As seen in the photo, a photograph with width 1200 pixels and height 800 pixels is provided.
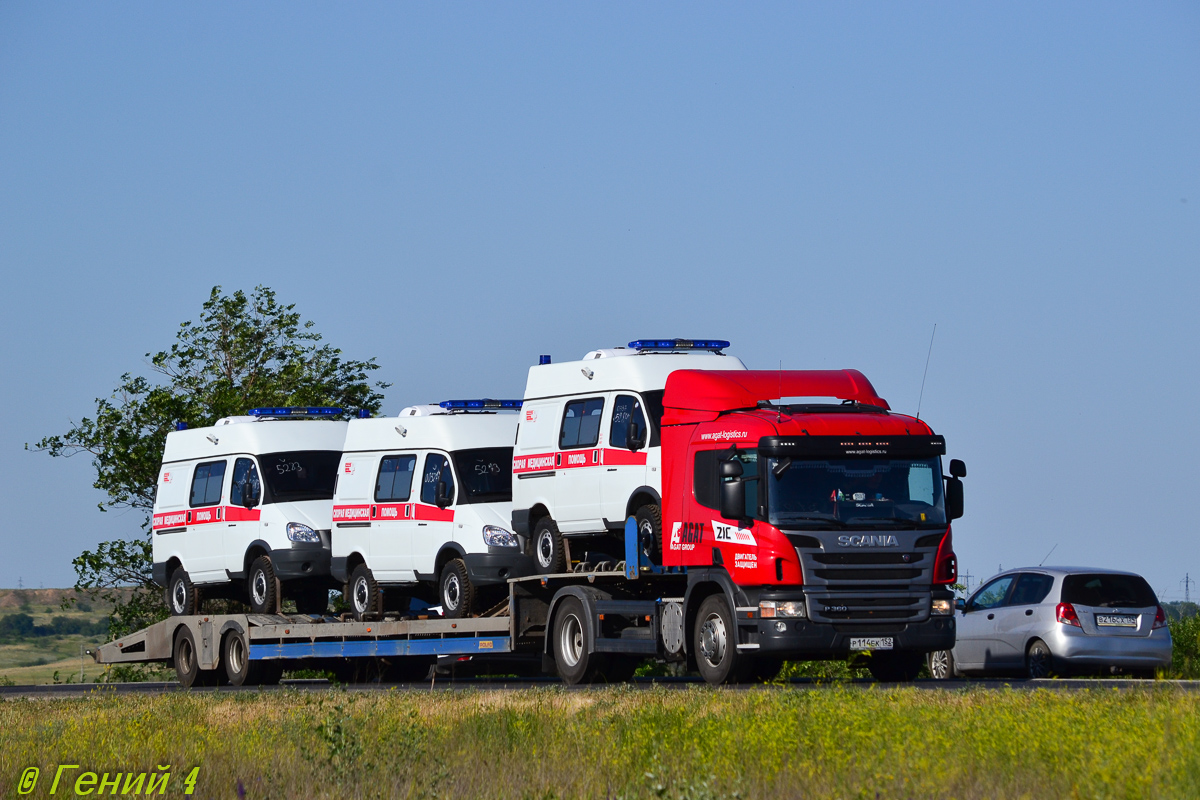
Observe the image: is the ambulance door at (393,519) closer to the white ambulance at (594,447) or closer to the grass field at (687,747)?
the white ambulance at (594,447)

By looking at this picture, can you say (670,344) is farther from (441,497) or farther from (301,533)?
(301,533)

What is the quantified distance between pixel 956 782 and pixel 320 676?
947 inches

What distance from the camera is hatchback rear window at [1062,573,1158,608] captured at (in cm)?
1988

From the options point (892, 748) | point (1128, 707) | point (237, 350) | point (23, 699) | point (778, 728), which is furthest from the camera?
point (237, 350)

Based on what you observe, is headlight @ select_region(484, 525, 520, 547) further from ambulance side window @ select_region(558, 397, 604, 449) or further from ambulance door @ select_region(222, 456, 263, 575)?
ambulance door @ select_region(222, 456, 263, 575)

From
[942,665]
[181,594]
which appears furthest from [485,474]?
[181,594]

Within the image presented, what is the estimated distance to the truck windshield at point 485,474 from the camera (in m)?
22.3

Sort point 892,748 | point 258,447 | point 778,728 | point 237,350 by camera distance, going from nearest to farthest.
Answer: point 892,748 → point 778,728 → point 258,447 → point 237,350

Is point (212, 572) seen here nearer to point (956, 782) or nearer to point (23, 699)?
point (23, 699)

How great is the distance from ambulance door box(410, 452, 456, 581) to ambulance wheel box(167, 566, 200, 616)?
532cm

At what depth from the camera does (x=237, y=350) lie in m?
40.7

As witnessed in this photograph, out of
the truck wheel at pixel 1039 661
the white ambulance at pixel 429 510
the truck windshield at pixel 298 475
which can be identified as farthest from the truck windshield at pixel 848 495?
the truck windshield at pixel 298 475

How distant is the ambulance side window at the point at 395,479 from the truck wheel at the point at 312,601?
10.8ft

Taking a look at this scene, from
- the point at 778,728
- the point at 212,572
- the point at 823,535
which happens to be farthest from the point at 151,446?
the point at 778,728
